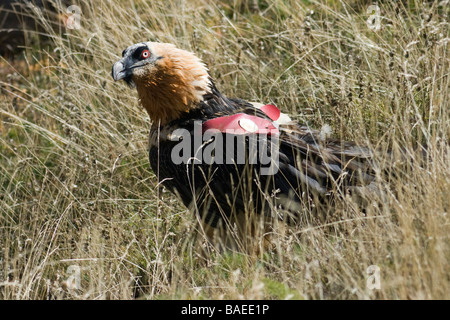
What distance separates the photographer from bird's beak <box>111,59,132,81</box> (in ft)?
15.6

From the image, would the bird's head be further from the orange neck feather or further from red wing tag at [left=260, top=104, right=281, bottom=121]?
red wing tag at [left=260, top=104, right=281, bottom=121]

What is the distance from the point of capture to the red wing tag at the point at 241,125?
4.51 m

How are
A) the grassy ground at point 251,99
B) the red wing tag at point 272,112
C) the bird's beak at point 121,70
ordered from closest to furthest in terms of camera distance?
1. the grassy ground at point 251,99
2. the bird's beak at point 121,70
3. the red wing tag at point 272,112

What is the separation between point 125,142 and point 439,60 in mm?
2632

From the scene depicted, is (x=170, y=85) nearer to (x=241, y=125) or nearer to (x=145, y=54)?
(x=145, y=54)

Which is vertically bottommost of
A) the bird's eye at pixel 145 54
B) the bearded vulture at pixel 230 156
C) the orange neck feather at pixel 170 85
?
the bearded vulture at pixel 230 156

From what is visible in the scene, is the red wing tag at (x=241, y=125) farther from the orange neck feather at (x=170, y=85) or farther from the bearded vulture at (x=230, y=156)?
the orange neck feather at (x=170, y=85)

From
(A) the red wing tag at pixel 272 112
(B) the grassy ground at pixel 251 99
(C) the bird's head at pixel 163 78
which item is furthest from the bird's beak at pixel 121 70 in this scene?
(A) the red wing tag at pixel 272 112

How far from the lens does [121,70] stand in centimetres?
478

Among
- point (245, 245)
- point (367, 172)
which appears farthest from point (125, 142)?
point (367, 172)

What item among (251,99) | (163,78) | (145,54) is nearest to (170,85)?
(163,78)

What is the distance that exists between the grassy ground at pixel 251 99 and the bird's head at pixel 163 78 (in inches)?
27.5

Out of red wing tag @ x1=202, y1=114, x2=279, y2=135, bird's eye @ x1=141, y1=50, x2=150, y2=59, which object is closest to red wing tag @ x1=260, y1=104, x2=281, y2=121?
red wing tag @ x1=202, y1=114, x2=279, y2=135
